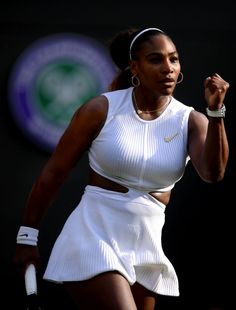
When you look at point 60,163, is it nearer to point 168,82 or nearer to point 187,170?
point 168,82

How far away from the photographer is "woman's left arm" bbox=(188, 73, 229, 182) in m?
3.43

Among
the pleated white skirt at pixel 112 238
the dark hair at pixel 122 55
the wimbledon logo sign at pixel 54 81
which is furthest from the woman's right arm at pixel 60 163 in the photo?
the wimbledon logo sign at pixel 54 81

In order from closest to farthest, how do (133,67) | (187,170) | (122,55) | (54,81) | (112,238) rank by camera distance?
1. (112,238)
2. (133,67)
3. (122,55)
4. (54,81)
5. (187,170)

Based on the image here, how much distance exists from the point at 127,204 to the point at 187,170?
5.83 ft

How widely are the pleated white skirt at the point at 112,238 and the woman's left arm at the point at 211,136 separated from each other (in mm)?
250

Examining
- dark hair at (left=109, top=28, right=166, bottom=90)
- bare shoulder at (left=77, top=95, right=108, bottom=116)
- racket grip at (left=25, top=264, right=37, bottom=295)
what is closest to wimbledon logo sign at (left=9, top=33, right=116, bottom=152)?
dark hair at (left=109, top=28, right=166, bottom=90)

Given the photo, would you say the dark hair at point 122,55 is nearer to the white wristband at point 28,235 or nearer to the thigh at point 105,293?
the white wristband at point 28,235

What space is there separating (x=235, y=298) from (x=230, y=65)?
4.26 feet

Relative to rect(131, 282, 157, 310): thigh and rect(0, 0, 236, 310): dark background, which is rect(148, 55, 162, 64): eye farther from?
rect(0, 0, 236, 310): dark background

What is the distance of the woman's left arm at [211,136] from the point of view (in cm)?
343

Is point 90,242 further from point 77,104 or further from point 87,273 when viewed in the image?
point 77,104

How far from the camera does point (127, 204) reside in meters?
3.63

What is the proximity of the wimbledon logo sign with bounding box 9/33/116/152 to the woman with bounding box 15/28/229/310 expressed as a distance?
1.39m

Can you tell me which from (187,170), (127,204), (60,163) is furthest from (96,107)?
(187,170)
